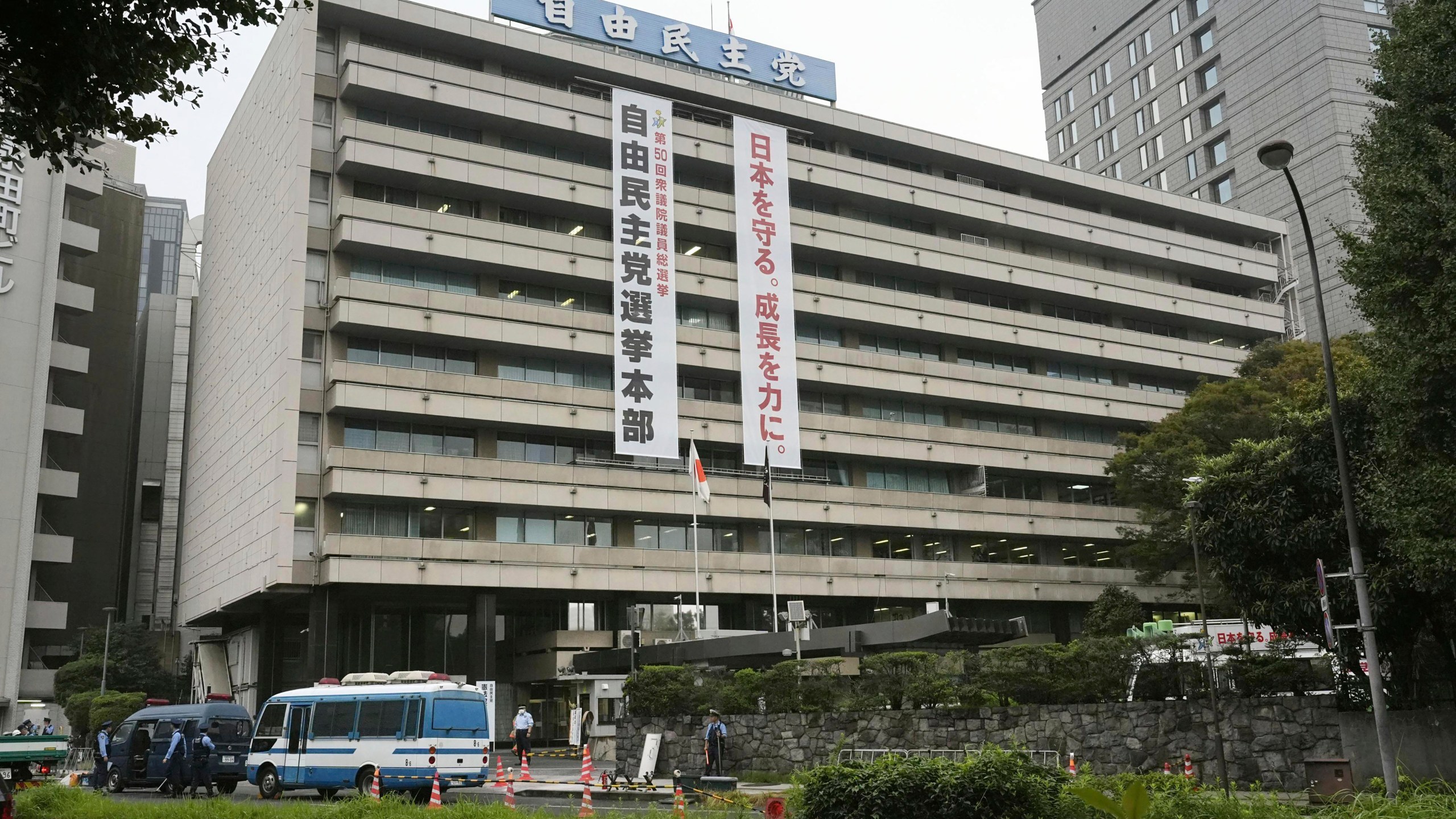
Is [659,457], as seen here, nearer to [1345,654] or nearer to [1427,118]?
[1345,654]

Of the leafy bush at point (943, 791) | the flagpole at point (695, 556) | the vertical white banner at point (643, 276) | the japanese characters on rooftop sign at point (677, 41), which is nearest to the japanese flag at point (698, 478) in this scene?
the flagpole at point (695, 556)

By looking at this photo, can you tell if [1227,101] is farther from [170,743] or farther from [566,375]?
[170,743]

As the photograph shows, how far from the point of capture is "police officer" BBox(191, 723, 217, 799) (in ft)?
94.3

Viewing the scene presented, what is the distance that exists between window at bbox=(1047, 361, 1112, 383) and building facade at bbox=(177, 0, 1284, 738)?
0.56ft

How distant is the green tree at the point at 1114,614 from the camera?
53250 mm

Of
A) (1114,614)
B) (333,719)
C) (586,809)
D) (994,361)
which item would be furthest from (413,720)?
(994,361)

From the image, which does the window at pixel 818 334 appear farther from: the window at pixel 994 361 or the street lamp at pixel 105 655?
the street lamp at pixel 105 655

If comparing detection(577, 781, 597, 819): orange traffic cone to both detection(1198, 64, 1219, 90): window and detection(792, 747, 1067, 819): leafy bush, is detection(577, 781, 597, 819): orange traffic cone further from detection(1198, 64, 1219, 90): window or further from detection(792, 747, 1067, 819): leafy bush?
detection(1198, 64, 1219, 90): window

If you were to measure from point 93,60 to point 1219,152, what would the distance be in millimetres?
84714

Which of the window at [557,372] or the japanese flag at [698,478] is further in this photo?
the window at [557,372]

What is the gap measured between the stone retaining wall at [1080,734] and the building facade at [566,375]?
1642 centimetres

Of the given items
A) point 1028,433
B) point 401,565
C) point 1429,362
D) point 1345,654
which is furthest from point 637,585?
point 1429,362

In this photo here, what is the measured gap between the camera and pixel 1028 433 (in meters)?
66.8

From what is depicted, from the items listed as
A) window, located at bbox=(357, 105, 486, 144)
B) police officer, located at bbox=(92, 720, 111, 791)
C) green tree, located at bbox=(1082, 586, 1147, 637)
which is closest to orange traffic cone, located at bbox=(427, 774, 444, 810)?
police officer, located at bbox=(92, 720, 111, 791)
